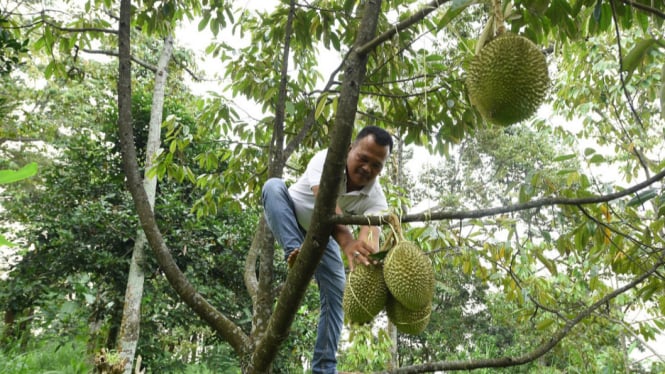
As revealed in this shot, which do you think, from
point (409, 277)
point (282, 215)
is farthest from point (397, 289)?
point (282, 215)

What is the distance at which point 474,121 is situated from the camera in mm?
1933

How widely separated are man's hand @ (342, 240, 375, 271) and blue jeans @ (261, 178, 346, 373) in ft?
0.94

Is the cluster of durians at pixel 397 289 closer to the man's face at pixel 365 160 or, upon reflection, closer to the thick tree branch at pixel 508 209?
the thick tree branch at pixel 508 209

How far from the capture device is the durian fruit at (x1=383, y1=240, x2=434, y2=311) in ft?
3.64

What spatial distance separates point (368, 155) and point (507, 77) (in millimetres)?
600

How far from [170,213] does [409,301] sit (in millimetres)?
3955

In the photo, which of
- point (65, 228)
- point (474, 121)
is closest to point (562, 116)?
point (474, 121)

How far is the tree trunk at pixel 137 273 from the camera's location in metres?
3.79

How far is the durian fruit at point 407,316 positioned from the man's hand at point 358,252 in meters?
0.13

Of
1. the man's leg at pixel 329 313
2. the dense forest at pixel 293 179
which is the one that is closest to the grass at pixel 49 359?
the dense forest at pixel 293 179

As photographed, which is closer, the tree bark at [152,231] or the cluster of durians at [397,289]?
the cluster of durians at [397,289]

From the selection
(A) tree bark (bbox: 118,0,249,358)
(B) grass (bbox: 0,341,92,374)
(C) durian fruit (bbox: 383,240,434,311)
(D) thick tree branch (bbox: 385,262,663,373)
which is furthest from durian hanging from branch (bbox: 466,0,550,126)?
(B) grass (bbox: 0,341,92,374)

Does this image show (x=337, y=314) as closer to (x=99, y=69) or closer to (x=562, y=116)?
(x=562, y=116)

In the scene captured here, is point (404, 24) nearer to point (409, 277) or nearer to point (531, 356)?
point (409, 277)
